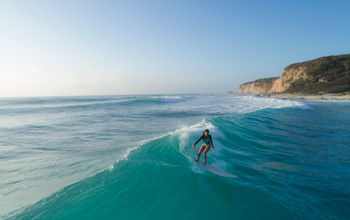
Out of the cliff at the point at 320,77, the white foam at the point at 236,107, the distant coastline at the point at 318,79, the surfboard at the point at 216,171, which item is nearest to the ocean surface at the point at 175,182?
the surfboard at the point at 216,171

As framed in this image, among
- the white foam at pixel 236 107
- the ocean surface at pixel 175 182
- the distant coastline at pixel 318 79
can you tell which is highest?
the distant coastline at pixel 318 79

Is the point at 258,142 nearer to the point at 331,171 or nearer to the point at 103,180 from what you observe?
the point at 331,171

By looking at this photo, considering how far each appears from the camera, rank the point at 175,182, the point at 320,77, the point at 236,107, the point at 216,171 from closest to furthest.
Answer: the point at 175,182
the point at 216,171
the point at 236,107
the point at 320,77

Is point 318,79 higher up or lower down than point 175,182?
higher up

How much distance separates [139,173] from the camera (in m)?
4.97

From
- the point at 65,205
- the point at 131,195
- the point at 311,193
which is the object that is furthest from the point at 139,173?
the point at 311,193

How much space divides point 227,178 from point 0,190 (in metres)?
6.74

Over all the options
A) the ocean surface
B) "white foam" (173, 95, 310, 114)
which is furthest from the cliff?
the ocean surface

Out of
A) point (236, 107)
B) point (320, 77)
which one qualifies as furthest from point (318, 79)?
point (236, 107)

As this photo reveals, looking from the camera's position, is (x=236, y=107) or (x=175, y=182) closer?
(x=175, y=182)

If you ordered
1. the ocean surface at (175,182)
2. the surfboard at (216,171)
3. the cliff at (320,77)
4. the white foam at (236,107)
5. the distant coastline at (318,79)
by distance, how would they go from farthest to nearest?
the cliff at (320,77) < the distant coastline at (318,79) < the white foam at (236,107) < the surfboard at (216,171) < the ocean surface at (175,182)

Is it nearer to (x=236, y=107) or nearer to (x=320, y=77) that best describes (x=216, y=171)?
(x=236, y=107)

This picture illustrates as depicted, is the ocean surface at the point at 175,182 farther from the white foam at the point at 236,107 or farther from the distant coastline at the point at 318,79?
the distant coastline at the point at 318,79

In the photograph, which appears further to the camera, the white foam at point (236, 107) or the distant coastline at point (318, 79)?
the distant coastline at point (318, 79)
